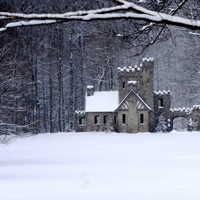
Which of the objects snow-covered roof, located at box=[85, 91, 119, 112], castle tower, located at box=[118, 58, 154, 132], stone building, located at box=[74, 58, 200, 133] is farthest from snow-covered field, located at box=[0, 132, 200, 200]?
snow-covered roof, located at box=[85, 91, 119, 112]

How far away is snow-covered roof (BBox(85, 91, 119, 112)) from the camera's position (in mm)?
37938

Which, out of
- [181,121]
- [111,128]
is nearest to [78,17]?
[111,128]

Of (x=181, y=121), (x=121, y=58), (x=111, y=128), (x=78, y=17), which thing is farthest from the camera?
(x=181, y=121)

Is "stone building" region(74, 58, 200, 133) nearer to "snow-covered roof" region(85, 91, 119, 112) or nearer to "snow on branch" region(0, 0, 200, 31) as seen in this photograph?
"snow-covered roof" region(85, 91, 119, 112)

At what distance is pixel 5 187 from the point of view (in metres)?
9.02

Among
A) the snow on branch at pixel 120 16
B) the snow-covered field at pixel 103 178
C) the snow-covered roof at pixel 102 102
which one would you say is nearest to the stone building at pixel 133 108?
the snow-covered roof at pixel 102 102

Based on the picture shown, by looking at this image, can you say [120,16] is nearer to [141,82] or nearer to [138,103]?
[138,103]

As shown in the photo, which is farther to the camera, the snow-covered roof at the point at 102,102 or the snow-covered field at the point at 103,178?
the snow-covered roof at the point at 102,102

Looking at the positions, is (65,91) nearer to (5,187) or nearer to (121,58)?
(121,58)

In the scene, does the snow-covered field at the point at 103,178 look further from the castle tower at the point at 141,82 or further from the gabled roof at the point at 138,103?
the castle tower at the point at 141,82

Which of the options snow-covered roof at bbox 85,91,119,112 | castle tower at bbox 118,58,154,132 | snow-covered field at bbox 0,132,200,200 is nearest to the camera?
snow-covered field at bbox 0,132,200,200

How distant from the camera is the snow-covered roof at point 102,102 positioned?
124ft

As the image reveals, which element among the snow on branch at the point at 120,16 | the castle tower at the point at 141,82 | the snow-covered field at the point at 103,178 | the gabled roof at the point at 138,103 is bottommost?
the snow-covered field at the point at 103,178

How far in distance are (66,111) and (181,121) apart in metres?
15.2
